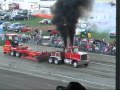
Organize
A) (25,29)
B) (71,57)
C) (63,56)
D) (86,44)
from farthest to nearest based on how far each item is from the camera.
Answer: (25,29), (86,44), (63,56), (71,57)

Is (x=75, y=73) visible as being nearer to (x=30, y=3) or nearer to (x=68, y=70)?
(x=68, y=70)

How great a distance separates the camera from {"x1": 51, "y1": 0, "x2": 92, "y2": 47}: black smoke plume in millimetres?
17487

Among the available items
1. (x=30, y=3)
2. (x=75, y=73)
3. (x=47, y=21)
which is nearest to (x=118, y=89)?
(x=75, y=73)

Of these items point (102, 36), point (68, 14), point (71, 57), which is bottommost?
point (71, 57)

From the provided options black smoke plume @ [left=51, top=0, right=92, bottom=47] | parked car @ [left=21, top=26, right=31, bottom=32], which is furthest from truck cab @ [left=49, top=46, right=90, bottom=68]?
parked car @ [left=21, top=26, right=31, bottom=32]

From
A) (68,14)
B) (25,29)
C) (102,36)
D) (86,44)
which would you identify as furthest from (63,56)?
(25,29)

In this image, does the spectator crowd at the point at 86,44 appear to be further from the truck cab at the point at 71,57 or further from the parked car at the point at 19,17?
the parked car at the point at 19,17

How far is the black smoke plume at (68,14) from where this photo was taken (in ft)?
57.4

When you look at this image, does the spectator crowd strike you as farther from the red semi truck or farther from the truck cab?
the truck cab

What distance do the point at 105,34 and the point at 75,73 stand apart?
8.99 m

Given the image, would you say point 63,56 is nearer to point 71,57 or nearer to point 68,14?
point 71,57

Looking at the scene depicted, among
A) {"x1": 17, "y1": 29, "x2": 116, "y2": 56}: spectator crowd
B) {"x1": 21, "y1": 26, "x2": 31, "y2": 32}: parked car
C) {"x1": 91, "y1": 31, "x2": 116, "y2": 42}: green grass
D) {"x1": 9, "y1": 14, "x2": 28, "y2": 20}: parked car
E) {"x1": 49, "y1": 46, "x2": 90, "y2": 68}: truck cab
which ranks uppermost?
{"x1": 9, "y1": 14, "x2": 28, "y2": 20}: parked car

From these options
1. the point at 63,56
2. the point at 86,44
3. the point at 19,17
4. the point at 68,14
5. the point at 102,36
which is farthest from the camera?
the point at 19,17

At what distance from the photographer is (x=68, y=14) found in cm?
1852
